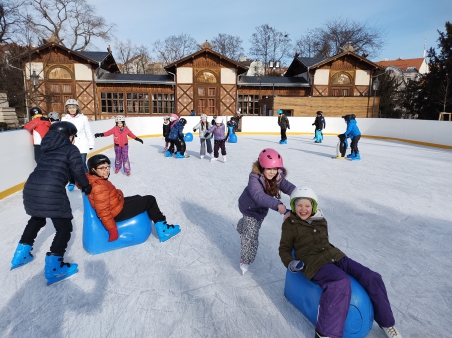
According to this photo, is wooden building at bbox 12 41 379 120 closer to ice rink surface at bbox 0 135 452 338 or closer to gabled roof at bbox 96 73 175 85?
gabled roof at bbox 96 73 175 85

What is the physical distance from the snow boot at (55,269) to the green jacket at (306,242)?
5.50 feet

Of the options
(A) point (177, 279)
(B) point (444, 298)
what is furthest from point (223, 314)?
(B) point (444, 298)

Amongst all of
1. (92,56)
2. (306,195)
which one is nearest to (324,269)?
(306,195)

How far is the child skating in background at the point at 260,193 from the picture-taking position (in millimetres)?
2160

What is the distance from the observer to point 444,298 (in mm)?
2184

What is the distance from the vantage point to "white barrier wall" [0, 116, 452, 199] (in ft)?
16.1

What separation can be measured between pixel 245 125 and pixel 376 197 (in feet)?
40.3

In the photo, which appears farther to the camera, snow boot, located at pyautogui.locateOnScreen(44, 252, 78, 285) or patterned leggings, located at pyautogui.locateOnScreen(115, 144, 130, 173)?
patterned leggings, located at pyautogui.locateOnScreen(115, 144, 130, 173)

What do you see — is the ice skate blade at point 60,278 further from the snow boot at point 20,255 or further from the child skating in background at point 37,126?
the child skating in background at point 37,126

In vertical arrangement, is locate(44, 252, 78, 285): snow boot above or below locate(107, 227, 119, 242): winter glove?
below

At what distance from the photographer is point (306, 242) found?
1927mm

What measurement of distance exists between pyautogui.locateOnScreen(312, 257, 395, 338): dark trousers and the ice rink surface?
215 mm

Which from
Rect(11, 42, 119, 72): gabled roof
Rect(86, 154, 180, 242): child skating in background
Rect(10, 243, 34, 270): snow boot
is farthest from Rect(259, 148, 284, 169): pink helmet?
Rect(11, 42, 119, 72): gabled roof

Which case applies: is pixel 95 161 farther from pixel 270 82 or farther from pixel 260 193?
pixel 270 82
